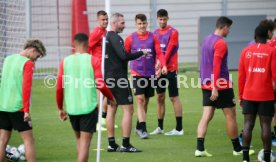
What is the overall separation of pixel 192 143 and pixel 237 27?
40.2 ft

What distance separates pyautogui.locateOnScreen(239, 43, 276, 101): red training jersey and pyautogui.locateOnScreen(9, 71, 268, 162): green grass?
1.36 m

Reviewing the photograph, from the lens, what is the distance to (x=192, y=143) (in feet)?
45.2

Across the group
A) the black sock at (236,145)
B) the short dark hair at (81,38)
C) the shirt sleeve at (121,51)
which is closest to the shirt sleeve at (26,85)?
the short dark hair at (81,38)

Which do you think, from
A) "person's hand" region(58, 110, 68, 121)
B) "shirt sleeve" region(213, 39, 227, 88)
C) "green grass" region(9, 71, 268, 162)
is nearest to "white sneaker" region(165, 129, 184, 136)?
"green grass" region(9, 71, 268, 162)

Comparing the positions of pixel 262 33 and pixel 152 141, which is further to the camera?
pixel 152 141

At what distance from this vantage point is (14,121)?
35.4 ft

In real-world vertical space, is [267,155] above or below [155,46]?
below

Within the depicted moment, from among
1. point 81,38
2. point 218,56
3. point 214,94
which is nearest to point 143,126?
point 214,94

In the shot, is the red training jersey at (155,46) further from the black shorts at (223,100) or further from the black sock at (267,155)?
the black sock at (267,155)

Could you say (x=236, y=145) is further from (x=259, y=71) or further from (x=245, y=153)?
(x=259, y=71)

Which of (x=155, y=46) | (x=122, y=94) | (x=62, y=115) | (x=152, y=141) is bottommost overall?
(x=152, y=141)

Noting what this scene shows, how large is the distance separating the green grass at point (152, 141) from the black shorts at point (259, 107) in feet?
3.47

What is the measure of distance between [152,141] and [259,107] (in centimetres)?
316

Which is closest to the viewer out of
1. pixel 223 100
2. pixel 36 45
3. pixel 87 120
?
pixel 87 120
